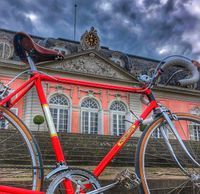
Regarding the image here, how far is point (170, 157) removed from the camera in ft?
6.51

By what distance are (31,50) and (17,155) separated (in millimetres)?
838

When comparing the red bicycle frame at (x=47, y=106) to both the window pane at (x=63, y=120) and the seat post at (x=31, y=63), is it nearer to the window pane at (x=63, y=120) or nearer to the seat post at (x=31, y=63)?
the seat post at (x=31, y=63)

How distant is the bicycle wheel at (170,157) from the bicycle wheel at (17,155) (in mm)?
745

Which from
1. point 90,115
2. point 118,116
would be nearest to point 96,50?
point 90,115

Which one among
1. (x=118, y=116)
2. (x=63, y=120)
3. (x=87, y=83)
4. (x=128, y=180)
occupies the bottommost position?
(x=128, y=180)

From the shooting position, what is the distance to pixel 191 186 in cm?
189

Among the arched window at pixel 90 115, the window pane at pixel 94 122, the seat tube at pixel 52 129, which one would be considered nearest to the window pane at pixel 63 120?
the arched window at pixel 90 115

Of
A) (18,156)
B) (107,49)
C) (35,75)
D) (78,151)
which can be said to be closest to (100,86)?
(35,75)

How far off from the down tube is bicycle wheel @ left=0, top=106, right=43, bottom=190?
41cm

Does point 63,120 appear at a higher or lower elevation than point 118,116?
lower

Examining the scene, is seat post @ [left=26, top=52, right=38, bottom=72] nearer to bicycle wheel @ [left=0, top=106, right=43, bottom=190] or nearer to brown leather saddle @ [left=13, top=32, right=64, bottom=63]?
brown leather saddle @ [left=13, top=32, right=64, bottom=63]

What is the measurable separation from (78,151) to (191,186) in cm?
442

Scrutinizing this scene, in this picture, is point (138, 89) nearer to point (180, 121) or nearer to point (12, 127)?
point (180, 121)

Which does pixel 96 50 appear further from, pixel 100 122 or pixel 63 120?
pixel 63 120
